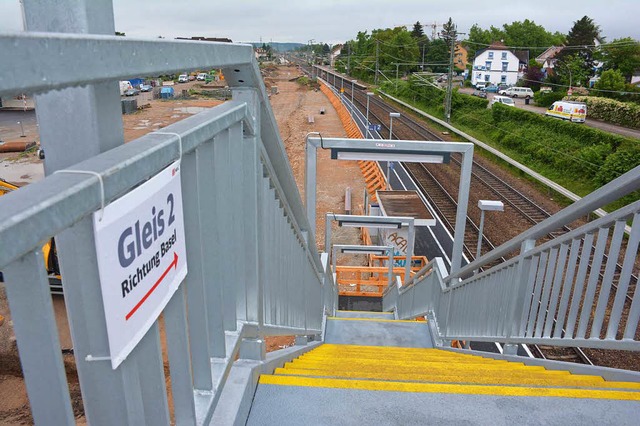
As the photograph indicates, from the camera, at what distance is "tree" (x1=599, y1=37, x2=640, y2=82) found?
50438 millimetres

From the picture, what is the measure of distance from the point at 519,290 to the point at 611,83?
4416 cm

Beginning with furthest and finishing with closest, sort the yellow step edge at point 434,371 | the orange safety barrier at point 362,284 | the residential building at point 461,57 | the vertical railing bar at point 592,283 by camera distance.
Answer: the residential building at point 461,57 < the orange safety barrier at point 362,284 < the yellow step edge at point 434,371 < the vertical railing bar at point 592,283

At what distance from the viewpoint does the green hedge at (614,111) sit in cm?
3200

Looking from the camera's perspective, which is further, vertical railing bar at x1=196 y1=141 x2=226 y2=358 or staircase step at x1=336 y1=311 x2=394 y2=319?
staircase step at x1=336 y1=311 x2=394 y2=319

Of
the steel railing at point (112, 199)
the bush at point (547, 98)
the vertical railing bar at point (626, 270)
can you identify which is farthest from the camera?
the bush at point (547, 98)

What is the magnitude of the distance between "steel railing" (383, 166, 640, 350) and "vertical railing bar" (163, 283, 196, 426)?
6.59 ft

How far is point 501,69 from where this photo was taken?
6975 cm

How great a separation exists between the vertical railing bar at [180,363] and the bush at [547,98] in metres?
45.1

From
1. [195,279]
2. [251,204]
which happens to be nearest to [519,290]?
[251,204]

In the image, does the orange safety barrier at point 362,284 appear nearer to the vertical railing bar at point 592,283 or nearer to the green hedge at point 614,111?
the vertical railing bar at point 592,283

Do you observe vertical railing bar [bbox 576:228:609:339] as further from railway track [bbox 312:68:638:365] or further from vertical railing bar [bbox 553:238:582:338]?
railway track [bbox 312:68:638:365]

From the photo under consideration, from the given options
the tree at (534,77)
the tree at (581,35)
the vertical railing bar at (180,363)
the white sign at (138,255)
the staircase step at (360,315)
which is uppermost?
the tree at (581,35)

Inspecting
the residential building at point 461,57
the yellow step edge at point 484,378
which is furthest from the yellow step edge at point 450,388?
the residential building at point 461,57

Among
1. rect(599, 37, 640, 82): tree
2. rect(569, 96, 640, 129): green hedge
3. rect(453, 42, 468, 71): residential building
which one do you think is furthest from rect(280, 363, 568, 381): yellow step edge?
rect(453, 42, 468, 71): residential building
